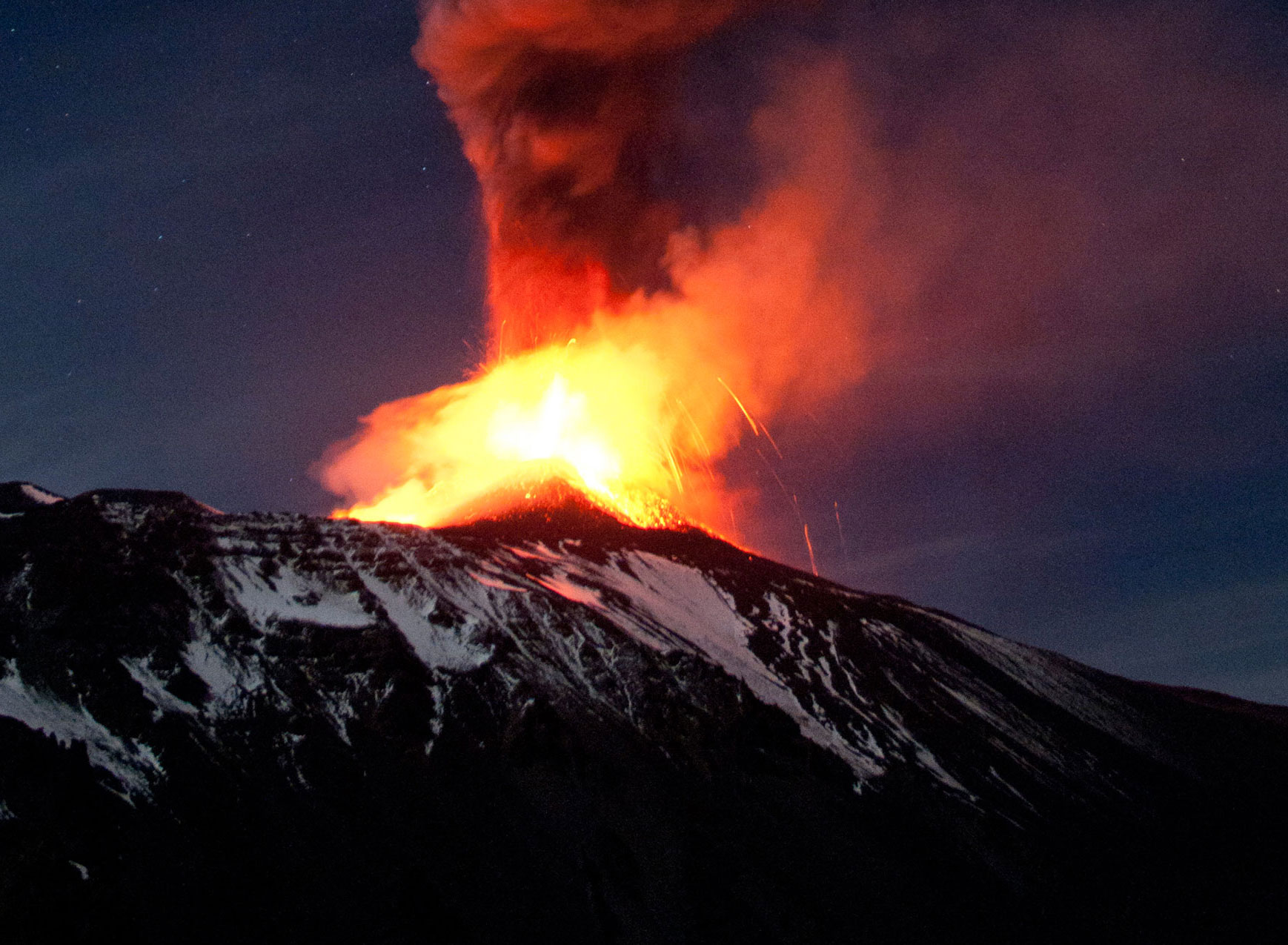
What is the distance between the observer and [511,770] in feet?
241

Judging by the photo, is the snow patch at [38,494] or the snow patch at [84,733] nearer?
the snow patch at [84,733]

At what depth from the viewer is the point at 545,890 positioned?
62.7 m

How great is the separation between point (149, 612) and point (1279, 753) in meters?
136

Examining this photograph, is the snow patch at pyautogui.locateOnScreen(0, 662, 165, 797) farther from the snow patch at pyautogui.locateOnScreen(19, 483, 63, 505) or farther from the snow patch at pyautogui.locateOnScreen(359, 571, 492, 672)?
the snow patch at pyautogui.locateOnScreen(19, 483, 63, 505)

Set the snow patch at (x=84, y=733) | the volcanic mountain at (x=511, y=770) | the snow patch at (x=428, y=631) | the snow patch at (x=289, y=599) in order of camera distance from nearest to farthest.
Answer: the volcanic mountain at (x=511, y=770)
the snow patch at (x=84, y=733)
the snow patch at (x=428, y=631)
the snow patch at (x=289, y=599)

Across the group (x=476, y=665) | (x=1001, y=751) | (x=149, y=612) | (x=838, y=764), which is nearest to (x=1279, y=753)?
(x=1001, y=751)

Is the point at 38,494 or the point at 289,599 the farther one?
the point at 38,494

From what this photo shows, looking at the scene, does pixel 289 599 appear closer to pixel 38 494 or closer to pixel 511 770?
pixel 511 770

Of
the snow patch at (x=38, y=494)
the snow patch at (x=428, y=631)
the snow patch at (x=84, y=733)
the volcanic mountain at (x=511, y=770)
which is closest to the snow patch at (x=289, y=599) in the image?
the volcanic mountain at (x=511, y=770)

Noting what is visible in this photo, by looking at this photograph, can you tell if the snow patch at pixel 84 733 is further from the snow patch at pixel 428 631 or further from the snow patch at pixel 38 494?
the snow patch at pixel 38 494

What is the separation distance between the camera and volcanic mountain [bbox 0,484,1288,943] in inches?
2259

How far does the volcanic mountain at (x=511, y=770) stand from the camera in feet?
188

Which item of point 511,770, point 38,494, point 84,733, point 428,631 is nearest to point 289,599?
point 428,631

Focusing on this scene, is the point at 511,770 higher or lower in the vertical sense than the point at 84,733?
lower
